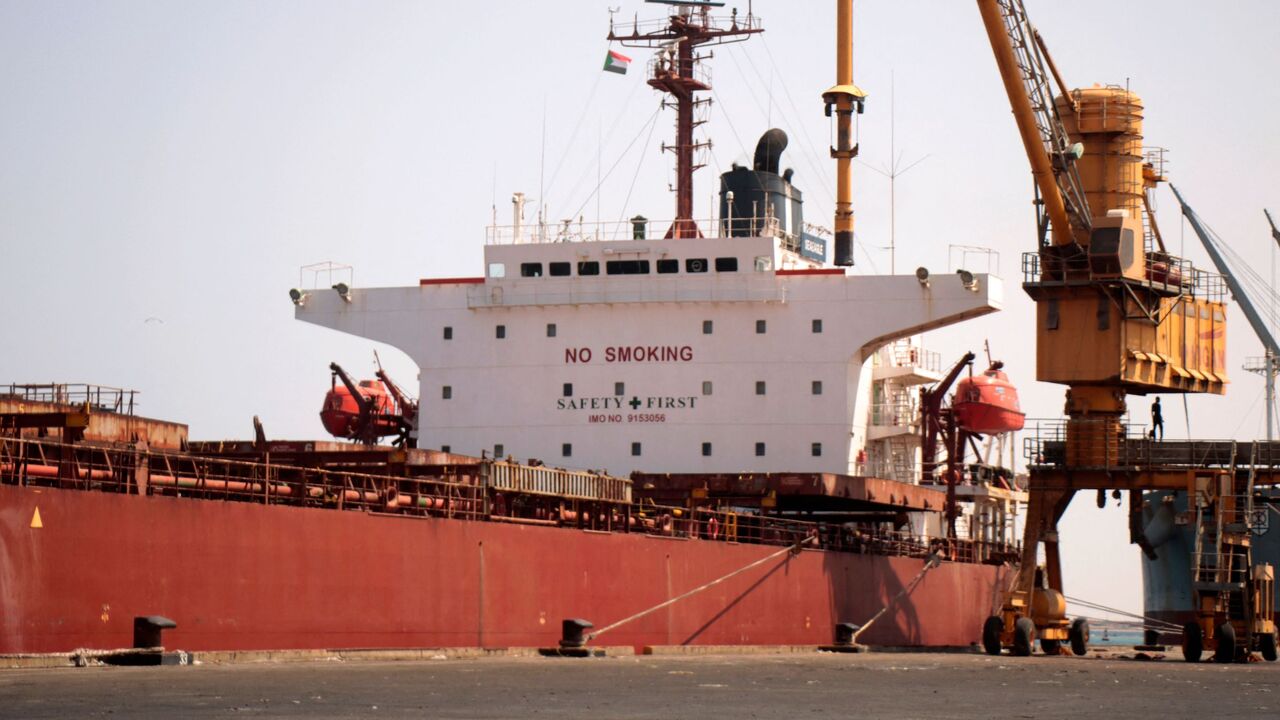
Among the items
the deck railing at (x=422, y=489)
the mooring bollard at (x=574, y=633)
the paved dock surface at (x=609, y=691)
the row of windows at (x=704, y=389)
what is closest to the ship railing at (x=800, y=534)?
the deck railing at (x=422, y=489)

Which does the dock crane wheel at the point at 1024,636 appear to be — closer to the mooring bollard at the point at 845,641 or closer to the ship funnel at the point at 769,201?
the mooring bollard at the point at 845,641

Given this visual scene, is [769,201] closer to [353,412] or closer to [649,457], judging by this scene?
[649,457]

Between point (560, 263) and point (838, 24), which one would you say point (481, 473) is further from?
point (838, 24)

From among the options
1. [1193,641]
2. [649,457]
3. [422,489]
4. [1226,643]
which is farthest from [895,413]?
[422,489]

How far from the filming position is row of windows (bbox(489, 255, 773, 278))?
112 feet

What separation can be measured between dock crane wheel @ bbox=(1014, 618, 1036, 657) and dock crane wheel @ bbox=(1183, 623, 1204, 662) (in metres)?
2.43

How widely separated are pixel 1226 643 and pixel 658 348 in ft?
36.8

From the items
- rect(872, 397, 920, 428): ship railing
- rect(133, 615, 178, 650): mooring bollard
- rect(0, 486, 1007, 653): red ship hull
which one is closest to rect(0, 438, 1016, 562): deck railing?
rect(0, 486, 1007, 653): red ship hull

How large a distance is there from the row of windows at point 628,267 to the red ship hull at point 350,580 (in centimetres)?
538

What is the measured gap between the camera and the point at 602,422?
33531 mm

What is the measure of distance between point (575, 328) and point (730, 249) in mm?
3142

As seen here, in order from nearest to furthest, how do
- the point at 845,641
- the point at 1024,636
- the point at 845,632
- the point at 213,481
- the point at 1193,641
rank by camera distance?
the point at 213,481, the point at 1193,641, the point at 1024,636, the point at 845,632, the point at 845,641

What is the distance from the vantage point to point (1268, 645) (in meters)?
28.5

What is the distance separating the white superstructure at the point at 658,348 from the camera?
110 ft
